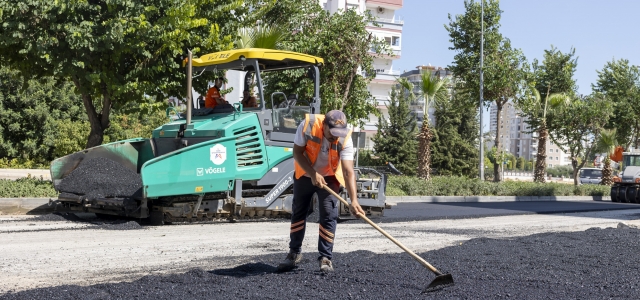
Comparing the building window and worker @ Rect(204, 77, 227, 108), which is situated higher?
the building window

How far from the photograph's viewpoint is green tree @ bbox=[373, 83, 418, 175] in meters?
41.8

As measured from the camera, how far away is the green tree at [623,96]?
36.2 m

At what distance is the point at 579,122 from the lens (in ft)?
108

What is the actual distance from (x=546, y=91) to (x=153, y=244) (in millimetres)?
28601

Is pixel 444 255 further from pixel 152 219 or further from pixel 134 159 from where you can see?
pixel 134 159

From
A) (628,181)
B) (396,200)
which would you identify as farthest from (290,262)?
(628,181)

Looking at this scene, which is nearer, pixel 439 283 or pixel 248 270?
pixel 439 283

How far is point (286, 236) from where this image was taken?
923 cm

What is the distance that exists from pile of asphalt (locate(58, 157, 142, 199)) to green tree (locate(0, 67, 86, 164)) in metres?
20.3

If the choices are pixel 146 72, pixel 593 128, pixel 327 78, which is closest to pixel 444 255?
pixel 146 72

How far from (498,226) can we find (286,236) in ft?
16.0

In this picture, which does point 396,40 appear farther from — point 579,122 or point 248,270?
point 248,270

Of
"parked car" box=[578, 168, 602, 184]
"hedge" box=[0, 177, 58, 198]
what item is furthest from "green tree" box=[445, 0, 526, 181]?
"parked car" box=[578, 168, 602, 184]

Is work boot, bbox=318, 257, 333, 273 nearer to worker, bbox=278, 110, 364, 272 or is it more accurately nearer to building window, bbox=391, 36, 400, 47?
worker, bbox=278, 110, 364, 272
